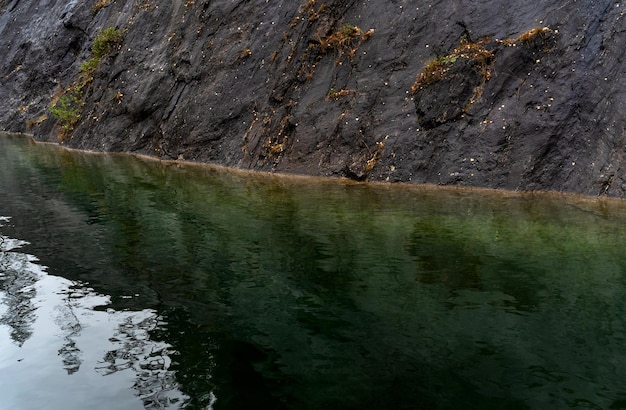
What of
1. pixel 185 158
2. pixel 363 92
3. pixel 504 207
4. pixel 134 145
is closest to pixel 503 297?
pixel 504 207

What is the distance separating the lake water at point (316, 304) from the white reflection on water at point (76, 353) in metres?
0.02

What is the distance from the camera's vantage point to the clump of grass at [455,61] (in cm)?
1678

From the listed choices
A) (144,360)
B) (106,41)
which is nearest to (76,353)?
(144,360)

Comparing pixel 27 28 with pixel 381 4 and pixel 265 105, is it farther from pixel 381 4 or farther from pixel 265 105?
pixel 381 4

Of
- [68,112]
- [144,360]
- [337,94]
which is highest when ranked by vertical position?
[337,94]

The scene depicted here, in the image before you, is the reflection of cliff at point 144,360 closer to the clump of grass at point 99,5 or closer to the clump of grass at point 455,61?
the clump of grass at point 455,61

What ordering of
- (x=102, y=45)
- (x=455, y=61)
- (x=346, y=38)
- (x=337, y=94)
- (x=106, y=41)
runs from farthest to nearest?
1. (x=102, y=45)
2. (x=106, y=41)
3. (x=346, y=38)
4. (x=337, y=94)
5. (x=455, y=61)

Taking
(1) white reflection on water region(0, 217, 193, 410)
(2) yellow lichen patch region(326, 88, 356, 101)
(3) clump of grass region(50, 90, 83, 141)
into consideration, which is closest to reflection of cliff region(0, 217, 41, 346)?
(1) white reflection on water region(0, 217, 193, 410)

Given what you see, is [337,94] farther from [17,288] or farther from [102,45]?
[102,45]

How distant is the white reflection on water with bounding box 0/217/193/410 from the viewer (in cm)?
575

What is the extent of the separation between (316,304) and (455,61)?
11073mm

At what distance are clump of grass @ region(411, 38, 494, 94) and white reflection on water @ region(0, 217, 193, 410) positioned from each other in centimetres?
1135

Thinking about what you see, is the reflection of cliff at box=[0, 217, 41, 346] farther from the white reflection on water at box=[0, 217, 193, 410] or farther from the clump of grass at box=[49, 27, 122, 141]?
the clump of grass at box=[49, 27, 122, 141]

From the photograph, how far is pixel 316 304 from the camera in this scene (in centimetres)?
791
